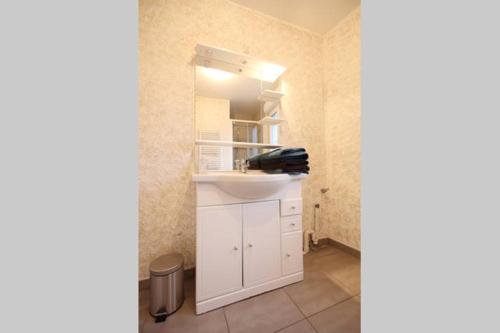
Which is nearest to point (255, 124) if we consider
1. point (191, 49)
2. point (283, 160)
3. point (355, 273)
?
point (283, 160)

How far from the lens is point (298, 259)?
121 cm

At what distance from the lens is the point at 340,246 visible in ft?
5.52

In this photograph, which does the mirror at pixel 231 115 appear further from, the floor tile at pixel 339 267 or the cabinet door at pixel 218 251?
the floor tile at pixel 339 267

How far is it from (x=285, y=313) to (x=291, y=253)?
35 cm

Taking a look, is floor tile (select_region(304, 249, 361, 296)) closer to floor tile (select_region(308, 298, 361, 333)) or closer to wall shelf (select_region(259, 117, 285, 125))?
floor tile (select_region(308, 298, 361, 333))

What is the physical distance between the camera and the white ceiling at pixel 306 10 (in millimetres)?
1433

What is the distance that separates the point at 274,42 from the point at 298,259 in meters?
2.01

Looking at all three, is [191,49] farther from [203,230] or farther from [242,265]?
[242,265]

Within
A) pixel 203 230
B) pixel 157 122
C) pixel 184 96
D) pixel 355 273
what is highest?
pixel 184 96

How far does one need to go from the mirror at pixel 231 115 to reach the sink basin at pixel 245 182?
0.37 metres

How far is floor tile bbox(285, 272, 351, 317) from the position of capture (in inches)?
39.5

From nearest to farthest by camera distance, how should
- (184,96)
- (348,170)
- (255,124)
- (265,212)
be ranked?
(265,212) < (184,96) < (255,124) < (348,170)

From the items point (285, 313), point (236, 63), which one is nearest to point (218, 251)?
point (285, 313)

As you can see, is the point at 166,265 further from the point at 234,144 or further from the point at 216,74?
the point at 216,74
